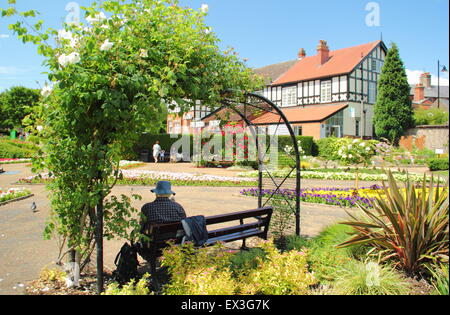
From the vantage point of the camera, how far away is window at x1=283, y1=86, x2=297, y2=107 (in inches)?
1488

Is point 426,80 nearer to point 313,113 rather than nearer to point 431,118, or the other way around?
point 431,118

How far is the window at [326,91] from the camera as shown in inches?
1380

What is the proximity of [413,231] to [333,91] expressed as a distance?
32592 millimetres

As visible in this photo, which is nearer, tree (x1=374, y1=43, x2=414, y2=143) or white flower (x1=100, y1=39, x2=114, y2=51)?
white flower (x1=100, y1=39, x2=114, y2=51)

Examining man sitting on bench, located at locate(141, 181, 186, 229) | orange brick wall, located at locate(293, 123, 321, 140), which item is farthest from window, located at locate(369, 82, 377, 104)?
man sitting on bench, located at locate(141, 181, 186, 229)

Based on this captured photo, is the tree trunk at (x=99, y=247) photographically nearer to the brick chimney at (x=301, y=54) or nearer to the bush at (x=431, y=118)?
the bush at (x=431, y=118)

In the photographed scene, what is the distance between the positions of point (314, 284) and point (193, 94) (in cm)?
248

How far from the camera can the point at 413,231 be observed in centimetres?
393

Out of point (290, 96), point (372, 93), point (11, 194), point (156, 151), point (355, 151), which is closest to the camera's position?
point (11, 194)

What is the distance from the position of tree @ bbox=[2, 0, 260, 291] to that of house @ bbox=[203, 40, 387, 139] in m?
28.0

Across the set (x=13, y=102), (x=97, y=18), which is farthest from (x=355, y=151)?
(x=13, y=102)

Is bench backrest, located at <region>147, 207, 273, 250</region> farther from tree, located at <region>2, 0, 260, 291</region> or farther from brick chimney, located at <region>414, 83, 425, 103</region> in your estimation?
brick chimney, located at <region>414, 83, 425, 103</region>
